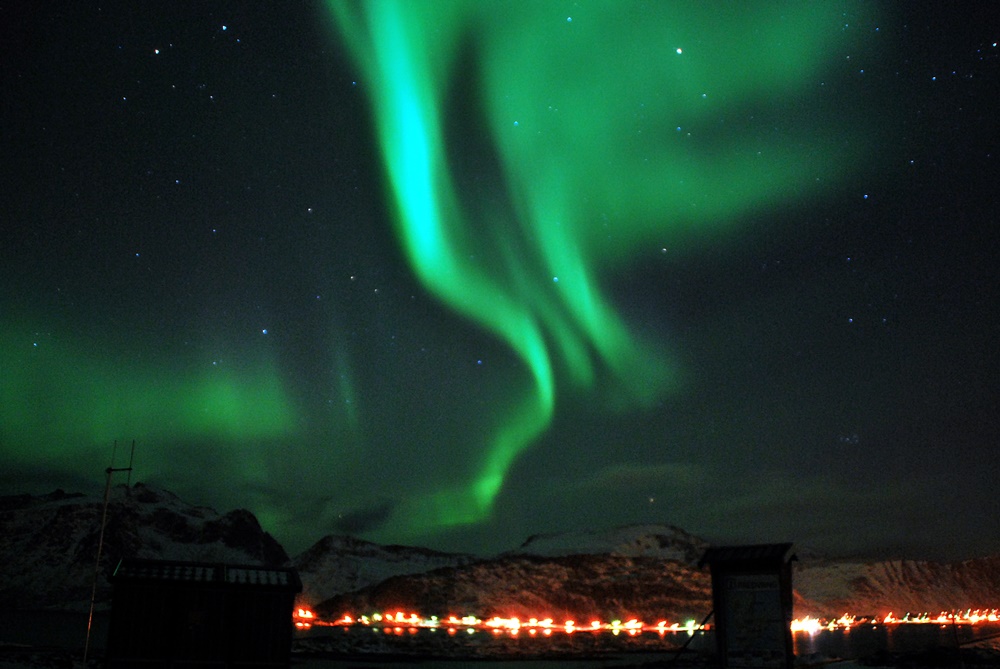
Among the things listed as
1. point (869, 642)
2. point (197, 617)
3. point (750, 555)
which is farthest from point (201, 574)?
point (869, 642)

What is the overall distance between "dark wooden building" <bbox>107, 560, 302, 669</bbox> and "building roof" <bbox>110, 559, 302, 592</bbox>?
0.10ft

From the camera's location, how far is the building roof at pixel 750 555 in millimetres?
25656

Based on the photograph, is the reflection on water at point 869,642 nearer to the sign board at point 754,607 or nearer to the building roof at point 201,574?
the sign board at point 754,607

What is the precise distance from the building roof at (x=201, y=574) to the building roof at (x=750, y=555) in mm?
13342

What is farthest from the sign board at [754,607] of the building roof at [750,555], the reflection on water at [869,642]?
the reflection on water at [869,642]

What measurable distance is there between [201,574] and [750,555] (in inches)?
689

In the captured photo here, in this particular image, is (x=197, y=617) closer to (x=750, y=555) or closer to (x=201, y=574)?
(x=201, y=574)

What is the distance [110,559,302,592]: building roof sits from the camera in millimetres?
26938

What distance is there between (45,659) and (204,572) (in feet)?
50.5

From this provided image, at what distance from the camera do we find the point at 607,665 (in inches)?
1783

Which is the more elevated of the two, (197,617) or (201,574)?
(201,574)

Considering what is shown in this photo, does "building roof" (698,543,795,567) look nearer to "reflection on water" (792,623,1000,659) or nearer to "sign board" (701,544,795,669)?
"sign board" (701,544,795,669)

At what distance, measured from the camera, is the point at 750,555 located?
26.0 m

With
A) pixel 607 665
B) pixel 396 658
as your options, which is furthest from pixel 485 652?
pixel 607 665
